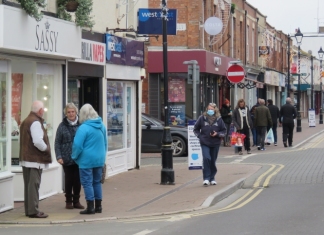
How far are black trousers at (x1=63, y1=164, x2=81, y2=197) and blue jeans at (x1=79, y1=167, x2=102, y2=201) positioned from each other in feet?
2.47

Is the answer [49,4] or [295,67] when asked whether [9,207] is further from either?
[295,67]

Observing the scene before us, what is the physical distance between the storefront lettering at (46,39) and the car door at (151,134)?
11.8 meters

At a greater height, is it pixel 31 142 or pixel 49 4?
pixel 49 4

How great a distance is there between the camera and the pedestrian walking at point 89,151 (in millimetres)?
11953

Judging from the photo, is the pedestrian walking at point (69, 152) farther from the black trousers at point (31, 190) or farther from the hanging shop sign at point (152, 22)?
the hanging shop sign at point (152, 22)

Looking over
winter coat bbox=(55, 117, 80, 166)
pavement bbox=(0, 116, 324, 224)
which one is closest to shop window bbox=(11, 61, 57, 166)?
pavement bbox=(0, 116, 324, 224)

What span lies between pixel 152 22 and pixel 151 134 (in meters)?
7.50

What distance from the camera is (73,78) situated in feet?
55.0

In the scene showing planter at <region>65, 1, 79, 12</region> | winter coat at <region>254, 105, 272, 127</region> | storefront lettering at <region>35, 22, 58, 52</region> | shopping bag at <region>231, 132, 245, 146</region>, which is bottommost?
shopping bag at <region>231, 132, 245, 146</region>

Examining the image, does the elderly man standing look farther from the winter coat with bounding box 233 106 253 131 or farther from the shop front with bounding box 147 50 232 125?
the shop front with bounding box 147 50 232 125

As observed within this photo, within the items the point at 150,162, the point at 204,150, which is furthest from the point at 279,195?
the point at 150,162

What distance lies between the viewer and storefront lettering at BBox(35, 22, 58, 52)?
1292 centimetres

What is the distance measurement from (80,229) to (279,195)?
497 centimetres

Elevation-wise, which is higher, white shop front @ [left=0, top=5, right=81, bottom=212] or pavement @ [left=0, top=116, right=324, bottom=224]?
white shop front @ [left=0, top=5, right=81, bottom=212]
